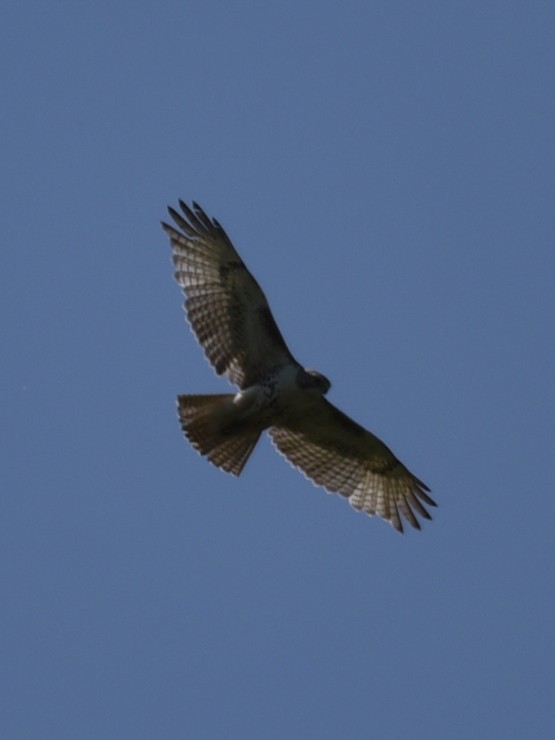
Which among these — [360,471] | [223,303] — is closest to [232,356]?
[223,303]

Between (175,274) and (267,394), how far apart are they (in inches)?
59.6

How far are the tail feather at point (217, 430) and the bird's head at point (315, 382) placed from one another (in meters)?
0.74

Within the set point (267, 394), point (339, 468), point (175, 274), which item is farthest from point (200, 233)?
point (339, 468)

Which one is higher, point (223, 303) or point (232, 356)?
point (223, 303)

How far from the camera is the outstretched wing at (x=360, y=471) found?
17.2 meters

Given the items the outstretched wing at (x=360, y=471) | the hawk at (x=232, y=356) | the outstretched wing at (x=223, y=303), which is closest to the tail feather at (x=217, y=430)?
the hawk at (x=232, y=356)

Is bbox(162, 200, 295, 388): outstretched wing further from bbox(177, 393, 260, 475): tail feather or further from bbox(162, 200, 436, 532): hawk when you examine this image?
bbox(177, 393, 260, 475): tail feather

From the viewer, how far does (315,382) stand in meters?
15.8

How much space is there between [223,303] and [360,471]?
2.60m

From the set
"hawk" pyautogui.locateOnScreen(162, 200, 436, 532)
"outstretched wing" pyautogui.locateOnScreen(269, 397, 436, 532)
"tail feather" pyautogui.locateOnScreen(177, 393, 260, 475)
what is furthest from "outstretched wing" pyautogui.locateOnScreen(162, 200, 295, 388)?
"outstretched wing" pyautogui.locateOnScreen(269, 397, 436, 532)

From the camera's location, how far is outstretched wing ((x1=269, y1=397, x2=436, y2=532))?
1716cm

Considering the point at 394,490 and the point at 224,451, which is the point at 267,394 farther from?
the point at 394,490

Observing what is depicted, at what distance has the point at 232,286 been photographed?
Answer: 16.0m

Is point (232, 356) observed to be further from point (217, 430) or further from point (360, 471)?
point (360, 471)
